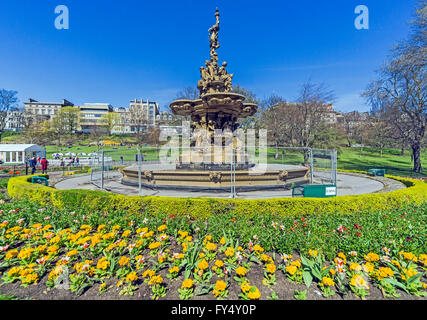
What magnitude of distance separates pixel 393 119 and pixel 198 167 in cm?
2757

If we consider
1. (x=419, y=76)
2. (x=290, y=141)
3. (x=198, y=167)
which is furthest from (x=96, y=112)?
(x=419, y=76)

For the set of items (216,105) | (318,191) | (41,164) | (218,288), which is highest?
(216,105)

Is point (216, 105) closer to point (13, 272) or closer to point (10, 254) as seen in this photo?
point (10, 254)

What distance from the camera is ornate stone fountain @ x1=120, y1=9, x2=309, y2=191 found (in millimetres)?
9453

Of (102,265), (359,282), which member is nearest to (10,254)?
(102,265)

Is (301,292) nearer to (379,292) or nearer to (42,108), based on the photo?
(379,292)

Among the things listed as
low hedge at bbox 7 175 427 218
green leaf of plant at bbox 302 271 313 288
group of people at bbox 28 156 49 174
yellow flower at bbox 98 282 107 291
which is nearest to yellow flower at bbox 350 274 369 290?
green leaf of plant at bbox 302 271 313 288

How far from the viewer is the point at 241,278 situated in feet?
10.6

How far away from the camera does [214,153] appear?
11.9 metres

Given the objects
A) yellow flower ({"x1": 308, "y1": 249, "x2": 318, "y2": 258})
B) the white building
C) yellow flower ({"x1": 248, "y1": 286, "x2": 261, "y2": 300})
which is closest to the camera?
yellow flower ({"x1": 248, "y1": 286, "x2": 261, "y2": 300})

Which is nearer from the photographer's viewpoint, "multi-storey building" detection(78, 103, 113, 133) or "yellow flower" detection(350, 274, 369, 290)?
"yellow flower" detection(350, 274, 369, 290)

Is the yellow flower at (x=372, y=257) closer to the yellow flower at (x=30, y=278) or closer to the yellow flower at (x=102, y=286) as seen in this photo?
the yellow flower at (x=102, y=286)

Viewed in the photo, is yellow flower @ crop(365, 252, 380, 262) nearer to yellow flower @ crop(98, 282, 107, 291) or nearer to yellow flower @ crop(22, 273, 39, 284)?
yellow flower @ crop(98, 282, 107, 291)

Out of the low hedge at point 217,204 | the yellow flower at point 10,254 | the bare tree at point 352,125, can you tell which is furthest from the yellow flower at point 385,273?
the bare tree at point 352,125
